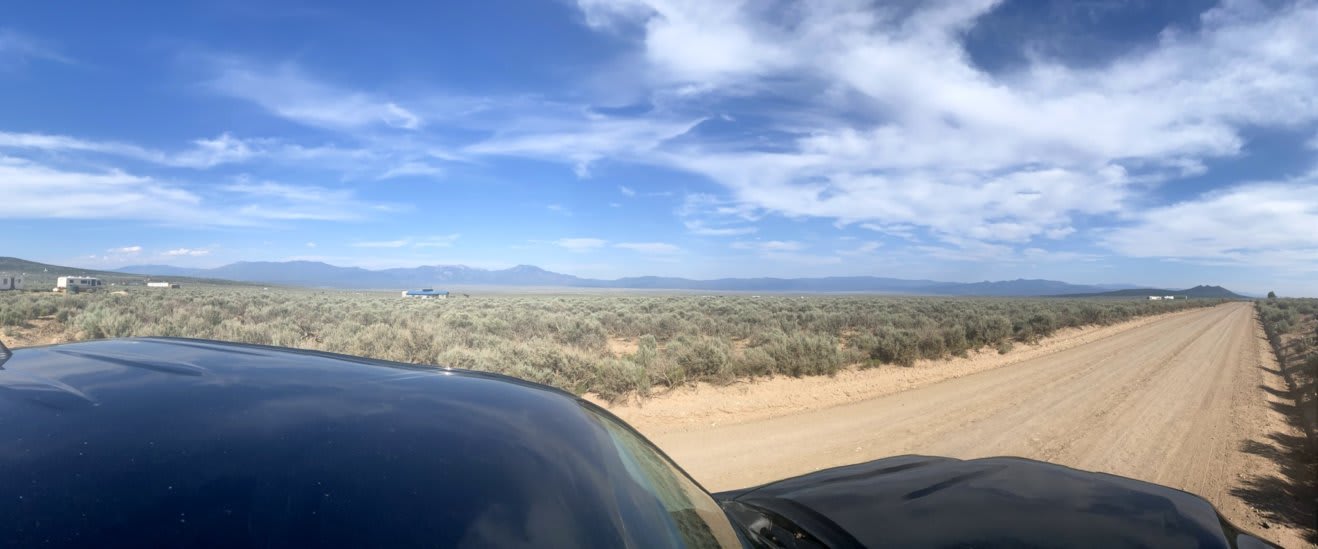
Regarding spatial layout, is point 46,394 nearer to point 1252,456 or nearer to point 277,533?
point 277,533

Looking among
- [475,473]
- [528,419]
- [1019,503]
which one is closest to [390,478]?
[475,473]

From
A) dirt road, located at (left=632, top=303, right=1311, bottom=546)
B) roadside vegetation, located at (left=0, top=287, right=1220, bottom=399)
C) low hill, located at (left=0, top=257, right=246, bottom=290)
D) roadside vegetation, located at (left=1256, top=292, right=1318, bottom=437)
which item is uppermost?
low hill, located at (left=0, top=257, right=246, bottom=290)

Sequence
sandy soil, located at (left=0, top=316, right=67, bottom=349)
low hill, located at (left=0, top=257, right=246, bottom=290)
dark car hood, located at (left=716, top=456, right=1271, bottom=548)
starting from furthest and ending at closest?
low hill, located at (left=0, top=257, right=246, bottom=290), sandy soil, located at (left=0, top=316, right=67, bottom=349), dark car hood, located at (left=716, top=456, right=1271, bottom=548)

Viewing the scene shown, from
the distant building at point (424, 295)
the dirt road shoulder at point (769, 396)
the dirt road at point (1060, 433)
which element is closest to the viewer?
the dirt road at point (1060, 433)

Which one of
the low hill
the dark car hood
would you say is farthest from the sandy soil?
the low hill

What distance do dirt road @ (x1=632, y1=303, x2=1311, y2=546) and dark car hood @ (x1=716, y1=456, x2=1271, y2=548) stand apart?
2941 millimetres

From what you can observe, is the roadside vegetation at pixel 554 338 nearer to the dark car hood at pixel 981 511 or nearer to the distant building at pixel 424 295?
the dark car hood at pixel 981 511

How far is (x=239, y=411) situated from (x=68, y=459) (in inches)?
14.1

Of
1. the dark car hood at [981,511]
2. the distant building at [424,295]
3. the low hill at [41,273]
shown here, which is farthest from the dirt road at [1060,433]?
the low hill at [41,273]

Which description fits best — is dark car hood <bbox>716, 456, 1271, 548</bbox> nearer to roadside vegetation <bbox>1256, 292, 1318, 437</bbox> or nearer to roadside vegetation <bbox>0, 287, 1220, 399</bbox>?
roadside vegetation <bbox>0, 287, 1220, 399</bbox>

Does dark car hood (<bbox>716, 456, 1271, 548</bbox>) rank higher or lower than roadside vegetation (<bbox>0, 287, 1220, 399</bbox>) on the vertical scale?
higher

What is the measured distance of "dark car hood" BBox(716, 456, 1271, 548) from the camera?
90.9 inches

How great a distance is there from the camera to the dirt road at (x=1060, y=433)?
19.9ft

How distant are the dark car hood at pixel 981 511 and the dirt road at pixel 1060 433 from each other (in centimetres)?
294
